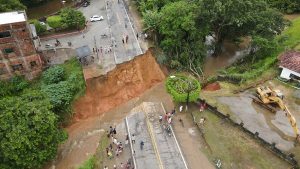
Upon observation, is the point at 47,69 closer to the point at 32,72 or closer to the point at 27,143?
the point at 32,72

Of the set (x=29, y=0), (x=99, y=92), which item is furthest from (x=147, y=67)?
(x=29, y=0)

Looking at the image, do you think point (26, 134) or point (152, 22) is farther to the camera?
point (152, 22)

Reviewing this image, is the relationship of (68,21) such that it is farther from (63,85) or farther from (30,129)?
(30,129)

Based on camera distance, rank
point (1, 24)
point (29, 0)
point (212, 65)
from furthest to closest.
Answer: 1. point (29, 0)
2. point (212, 65)
3. point (1, 24)

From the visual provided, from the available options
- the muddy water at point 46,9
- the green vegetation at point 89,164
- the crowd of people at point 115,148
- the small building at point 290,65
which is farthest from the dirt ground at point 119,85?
the muddy water at point 46,9

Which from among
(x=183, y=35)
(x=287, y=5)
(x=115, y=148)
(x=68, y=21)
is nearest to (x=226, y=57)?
(x=183, y=35)

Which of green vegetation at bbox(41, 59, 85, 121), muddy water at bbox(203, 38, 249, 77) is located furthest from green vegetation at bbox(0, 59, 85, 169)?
muddy water at bbox(203, 38, 249, 77)

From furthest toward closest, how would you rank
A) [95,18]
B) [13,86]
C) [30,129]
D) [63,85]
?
→ [95,18] < [13,86] < [63,85] < [30,129]
